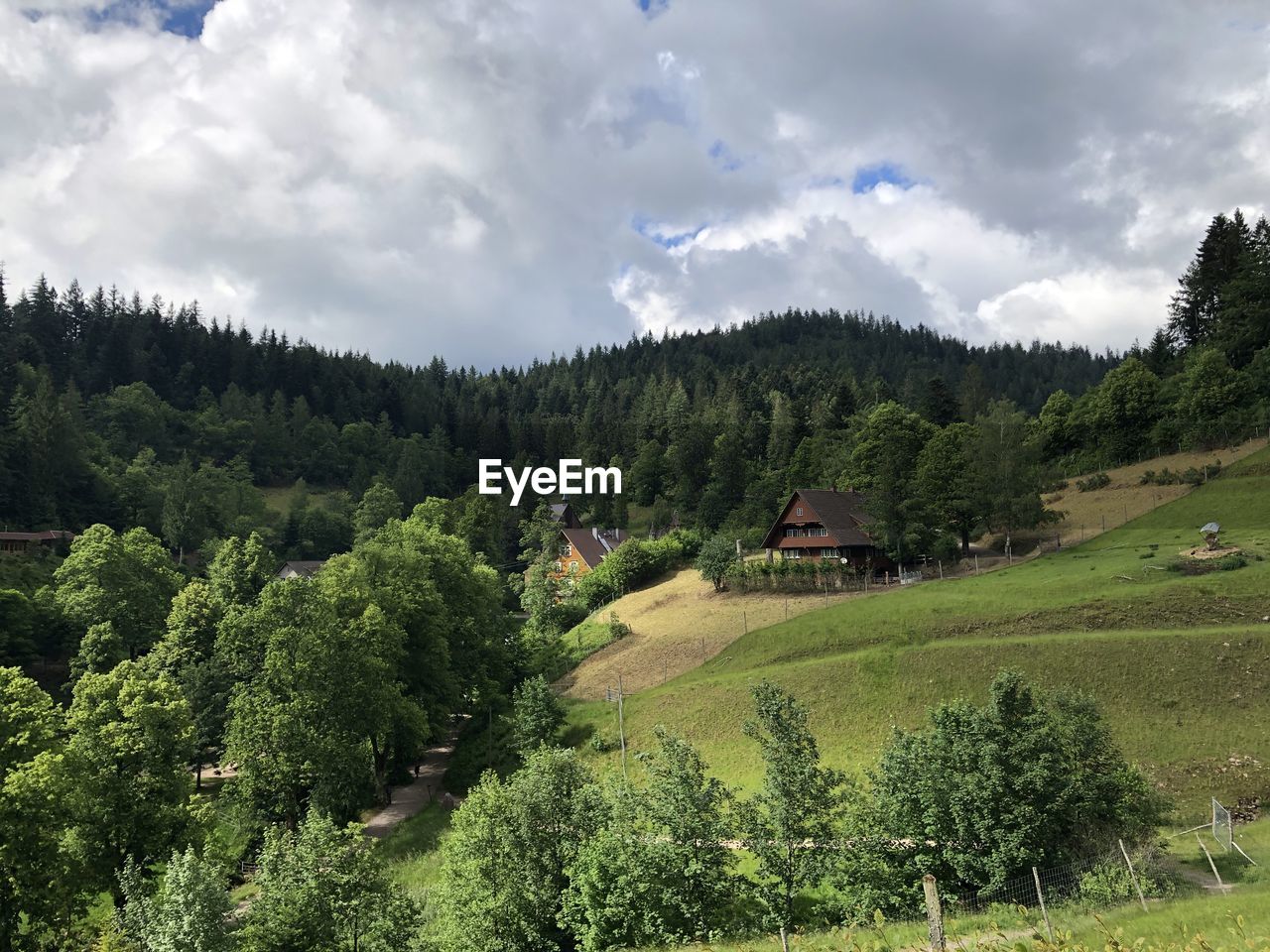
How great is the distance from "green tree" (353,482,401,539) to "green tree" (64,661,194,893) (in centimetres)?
7118

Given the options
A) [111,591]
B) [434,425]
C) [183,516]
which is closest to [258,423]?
[434,425]

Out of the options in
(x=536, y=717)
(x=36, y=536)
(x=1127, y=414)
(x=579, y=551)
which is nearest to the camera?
(x=536, y=717)

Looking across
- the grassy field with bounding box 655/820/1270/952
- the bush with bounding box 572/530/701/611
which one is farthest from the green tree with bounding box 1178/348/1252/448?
the grassy field with bounding box 655/820/1270/952

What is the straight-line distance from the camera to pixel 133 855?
26.0 metres

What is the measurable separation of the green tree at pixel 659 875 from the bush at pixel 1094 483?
211 feet

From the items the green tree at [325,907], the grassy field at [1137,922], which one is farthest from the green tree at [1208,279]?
the green tree at [325,907]

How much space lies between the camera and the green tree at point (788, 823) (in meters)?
21.5

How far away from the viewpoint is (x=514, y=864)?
22.3 meters

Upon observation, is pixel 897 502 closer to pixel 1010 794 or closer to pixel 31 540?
pixel 1010 794

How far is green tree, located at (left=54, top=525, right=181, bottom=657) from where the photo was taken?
2233 inches

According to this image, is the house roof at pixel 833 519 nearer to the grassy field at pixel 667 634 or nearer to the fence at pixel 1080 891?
the grassy field at pixel 667 634

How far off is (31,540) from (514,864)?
8030 cm

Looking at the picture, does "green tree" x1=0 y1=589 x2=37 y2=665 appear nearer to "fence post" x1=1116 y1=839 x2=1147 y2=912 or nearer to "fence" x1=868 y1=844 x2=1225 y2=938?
"fence" x1=868 y1=844 x2=1225 y2=938

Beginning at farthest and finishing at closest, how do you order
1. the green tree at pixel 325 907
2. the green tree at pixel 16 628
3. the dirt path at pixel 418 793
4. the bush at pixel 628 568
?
1. the bush at pixel 628 568
2. the green tree at pixel 16 628
3. the dirt path at pixel 418 793
4. the green tree at pixel 325 907
